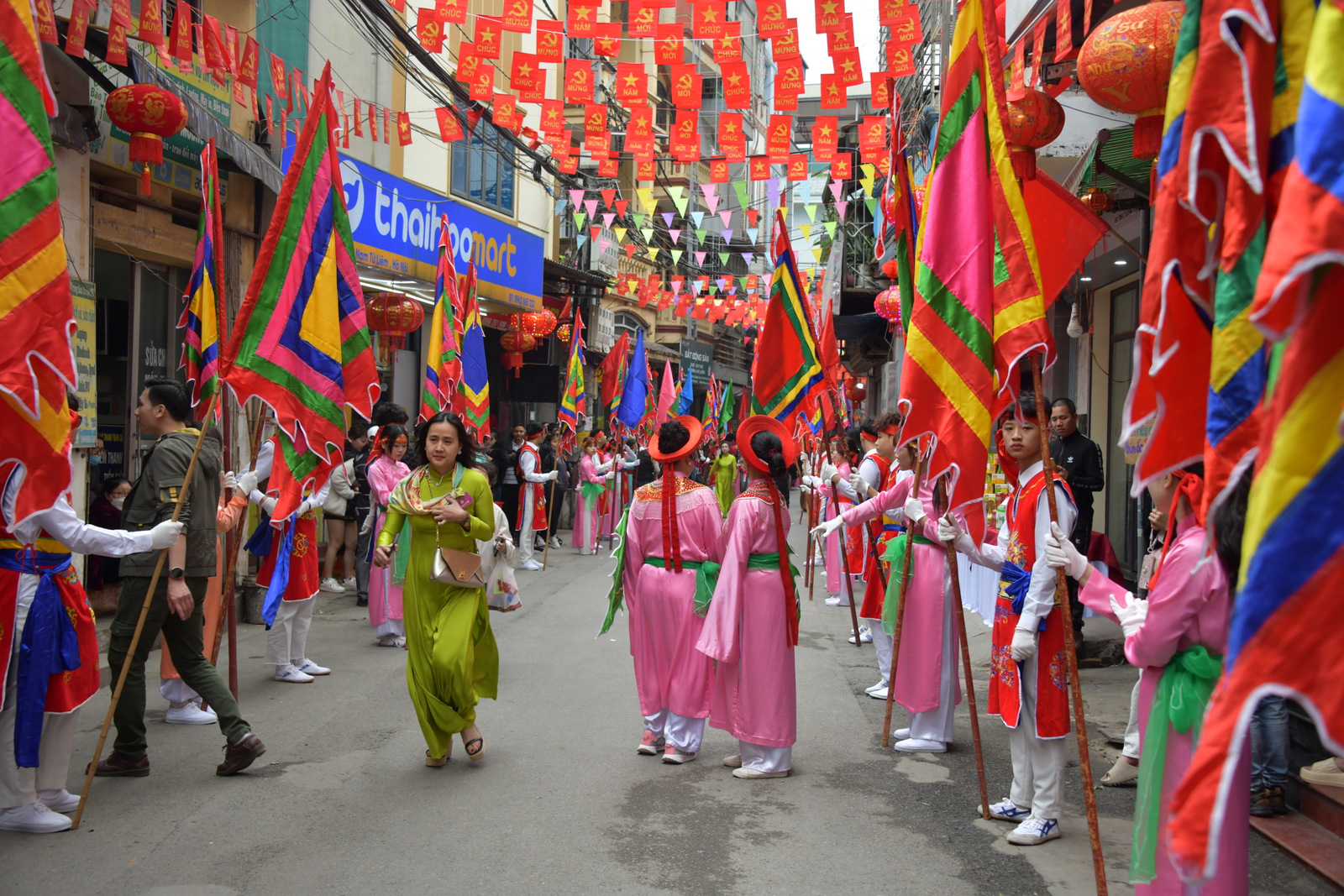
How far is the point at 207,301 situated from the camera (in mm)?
7113

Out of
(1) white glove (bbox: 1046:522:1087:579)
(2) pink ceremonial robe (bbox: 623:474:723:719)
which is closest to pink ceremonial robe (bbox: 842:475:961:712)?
(2) pink ceremonial robe (bbox: 623:474:723:719)

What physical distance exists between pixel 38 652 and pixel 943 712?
4772mm

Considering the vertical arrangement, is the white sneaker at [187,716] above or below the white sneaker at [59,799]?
below

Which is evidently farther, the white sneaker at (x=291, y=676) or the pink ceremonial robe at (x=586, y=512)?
the pink ceremonial robe at (x=586, y=512)

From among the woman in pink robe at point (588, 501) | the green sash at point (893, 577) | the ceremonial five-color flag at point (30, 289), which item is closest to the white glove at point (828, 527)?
the green sash at point (893, 577)

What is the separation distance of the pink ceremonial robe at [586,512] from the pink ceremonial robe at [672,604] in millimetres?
10717

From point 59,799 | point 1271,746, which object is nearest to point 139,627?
point 59,799

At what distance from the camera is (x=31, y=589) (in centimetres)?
460

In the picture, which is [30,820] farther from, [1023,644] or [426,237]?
[426,237]

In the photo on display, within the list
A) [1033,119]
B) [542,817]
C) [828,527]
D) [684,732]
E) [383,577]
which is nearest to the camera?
[542,817]

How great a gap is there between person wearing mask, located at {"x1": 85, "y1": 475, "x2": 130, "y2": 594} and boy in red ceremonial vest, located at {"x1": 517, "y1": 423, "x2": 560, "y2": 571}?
6488 millimetres

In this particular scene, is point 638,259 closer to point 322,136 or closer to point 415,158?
point 415,158

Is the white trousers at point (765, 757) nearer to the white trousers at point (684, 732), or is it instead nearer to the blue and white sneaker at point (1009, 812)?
the white trousers at point (684, 732)

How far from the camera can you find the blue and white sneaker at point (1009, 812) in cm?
504
